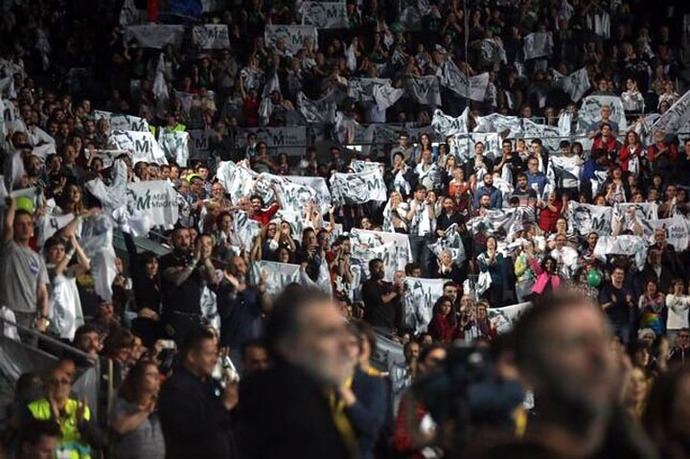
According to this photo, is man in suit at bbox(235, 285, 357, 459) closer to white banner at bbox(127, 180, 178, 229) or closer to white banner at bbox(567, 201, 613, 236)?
white banner at bbox(127, 180, 178, 229)

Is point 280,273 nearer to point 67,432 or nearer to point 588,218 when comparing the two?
point 588,218

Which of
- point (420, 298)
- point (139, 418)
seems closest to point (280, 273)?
point (420, 298)

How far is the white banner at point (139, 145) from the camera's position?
1889 cm

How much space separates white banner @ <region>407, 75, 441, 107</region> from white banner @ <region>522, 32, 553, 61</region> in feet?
8.33

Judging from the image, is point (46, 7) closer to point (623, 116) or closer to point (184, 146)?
point (184, 146)

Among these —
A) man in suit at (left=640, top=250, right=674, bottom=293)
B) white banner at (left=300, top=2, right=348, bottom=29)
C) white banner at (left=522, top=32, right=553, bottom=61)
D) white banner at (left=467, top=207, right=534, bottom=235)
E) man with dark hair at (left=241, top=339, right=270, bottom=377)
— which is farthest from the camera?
white banner at (left=522, top=32, right=553, bottom=61)

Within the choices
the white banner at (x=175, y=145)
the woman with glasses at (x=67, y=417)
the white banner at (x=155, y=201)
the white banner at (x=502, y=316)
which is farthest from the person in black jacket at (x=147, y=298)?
the white banner at (x=175, y=145)

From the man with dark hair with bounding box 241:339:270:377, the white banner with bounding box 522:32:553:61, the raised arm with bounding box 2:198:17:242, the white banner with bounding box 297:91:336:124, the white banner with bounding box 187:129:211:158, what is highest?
the white banner with bounding box 522:32:553:61

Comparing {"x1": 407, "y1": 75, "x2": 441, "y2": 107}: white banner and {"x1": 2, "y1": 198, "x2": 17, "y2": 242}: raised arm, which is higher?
{"x1": 407, "y1": 75, "x2": 441, "y2": 107}: white banner

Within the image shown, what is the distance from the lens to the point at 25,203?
1241 centimetres

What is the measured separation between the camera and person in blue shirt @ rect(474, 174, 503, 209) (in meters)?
20.1

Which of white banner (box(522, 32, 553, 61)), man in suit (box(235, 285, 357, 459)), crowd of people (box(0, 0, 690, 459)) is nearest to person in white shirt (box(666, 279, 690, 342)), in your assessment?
crowd of people (box(0, 0, 690, 459))

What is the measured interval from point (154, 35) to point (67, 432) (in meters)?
17.7

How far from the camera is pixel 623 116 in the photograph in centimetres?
2381
